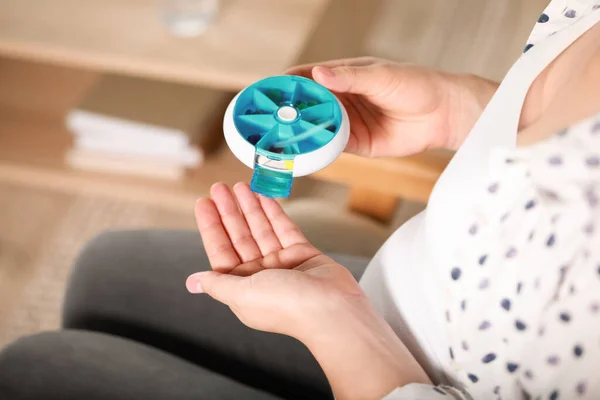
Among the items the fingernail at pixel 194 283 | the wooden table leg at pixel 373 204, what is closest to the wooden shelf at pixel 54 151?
the wooden table leg at pixel 373 204

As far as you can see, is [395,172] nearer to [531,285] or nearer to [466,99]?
[466,99]

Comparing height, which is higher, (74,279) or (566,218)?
(566,218)

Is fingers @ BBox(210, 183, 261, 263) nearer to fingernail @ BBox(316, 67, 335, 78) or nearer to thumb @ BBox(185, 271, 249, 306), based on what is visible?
thumb @ BBox(185, 271, 249, 306)

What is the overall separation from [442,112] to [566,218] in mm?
282

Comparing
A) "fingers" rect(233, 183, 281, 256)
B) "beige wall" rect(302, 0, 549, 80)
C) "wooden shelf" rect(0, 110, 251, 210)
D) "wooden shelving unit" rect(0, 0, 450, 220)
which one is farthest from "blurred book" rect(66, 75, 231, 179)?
"fingers" rect(233, 183, 281, 256)

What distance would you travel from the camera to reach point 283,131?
58 centimetres

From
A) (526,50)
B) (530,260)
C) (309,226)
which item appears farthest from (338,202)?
(530,260)

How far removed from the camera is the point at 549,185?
0.43m

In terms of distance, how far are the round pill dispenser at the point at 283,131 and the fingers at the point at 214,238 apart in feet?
0.24

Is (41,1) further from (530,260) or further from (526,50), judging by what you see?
(530,260)

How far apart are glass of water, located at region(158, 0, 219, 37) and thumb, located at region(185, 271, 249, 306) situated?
0.60 metres

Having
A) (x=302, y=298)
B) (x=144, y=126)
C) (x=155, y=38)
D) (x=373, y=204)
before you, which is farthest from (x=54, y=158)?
(x=302, y=298)

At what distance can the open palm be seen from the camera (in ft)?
1.75

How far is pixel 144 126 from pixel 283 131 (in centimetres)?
70
